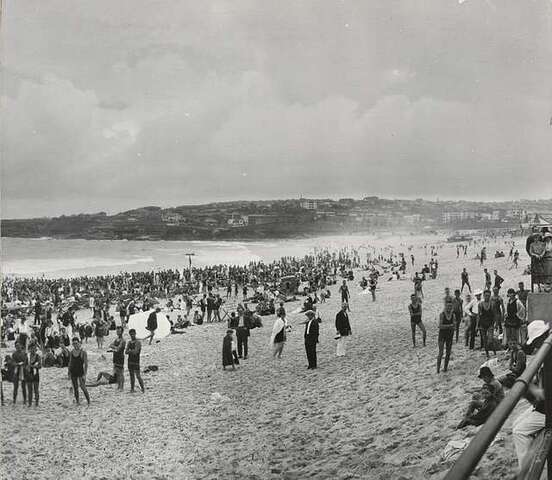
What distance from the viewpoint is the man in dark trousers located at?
10617 millimetres

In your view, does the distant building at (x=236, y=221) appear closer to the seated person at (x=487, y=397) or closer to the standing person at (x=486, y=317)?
the standing person at (x=486, y=317)

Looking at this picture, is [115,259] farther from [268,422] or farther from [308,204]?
[268,422]

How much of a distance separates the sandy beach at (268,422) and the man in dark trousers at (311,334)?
0.98 feet

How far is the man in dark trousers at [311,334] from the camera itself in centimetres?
1062

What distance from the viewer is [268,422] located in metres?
8.35

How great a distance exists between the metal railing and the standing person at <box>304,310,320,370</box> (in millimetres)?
8533

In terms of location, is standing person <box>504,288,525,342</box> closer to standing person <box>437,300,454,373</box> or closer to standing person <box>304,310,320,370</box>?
standing person <box>437,300,454,373</box>

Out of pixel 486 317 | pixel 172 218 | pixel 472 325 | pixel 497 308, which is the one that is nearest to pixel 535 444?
pixel 486 317

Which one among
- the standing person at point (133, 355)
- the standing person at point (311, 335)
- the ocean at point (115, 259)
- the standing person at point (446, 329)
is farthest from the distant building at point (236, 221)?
the standing person at point (446, 329)

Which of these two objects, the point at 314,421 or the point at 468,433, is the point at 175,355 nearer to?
the point at 314,421

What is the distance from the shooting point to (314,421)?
7902 mm

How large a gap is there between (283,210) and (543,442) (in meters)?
86.8

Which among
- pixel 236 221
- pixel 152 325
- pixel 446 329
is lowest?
pixel 152 325

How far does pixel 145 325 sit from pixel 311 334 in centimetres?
1009
